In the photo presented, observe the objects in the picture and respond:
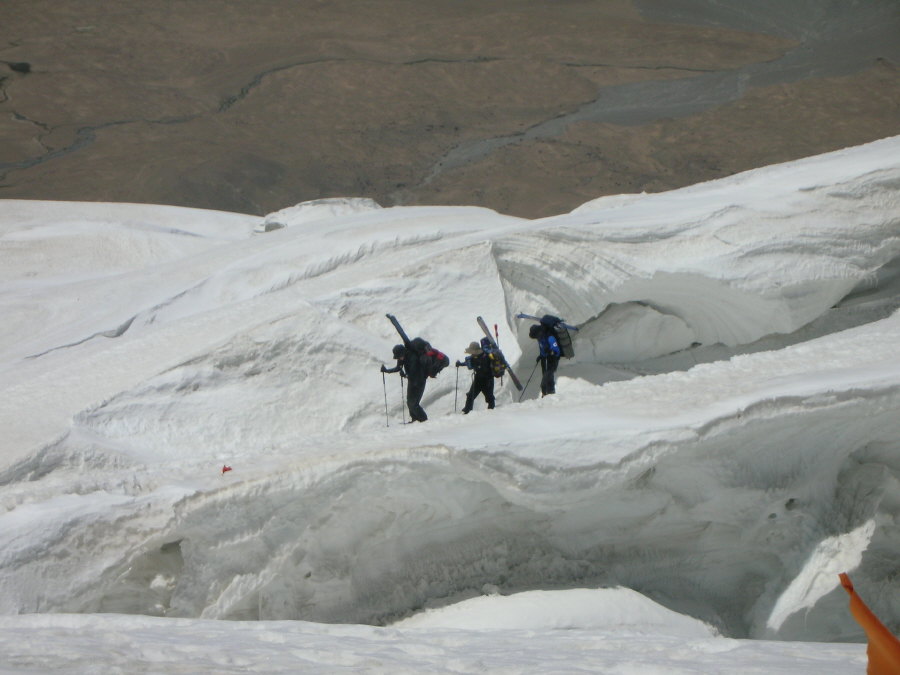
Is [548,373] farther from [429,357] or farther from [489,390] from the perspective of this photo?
[429,357]

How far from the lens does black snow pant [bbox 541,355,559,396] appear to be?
7.38 m

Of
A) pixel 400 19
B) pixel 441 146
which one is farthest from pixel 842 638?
pixel 400 19

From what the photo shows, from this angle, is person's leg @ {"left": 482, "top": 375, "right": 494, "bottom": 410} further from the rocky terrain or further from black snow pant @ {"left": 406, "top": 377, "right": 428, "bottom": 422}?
the rocky terrain

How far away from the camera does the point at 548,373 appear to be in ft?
24.3

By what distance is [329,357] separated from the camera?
24.9ft

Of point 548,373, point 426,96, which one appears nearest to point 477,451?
point 548,373

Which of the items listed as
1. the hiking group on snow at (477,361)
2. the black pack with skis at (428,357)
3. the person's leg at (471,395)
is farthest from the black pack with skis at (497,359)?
the black pack with skis at (428,357)

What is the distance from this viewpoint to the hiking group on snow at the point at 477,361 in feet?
23.4

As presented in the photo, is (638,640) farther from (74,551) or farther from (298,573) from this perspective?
(74,551)

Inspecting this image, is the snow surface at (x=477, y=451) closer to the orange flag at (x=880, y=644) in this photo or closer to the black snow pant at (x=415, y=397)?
the black snow pant at (x=415, y=397)

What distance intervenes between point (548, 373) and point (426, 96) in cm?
1188

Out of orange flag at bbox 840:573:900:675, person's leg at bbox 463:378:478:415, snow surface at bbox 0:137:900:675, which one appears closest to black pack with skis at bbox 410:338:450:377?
person's leg at bbox 463:378:478:415

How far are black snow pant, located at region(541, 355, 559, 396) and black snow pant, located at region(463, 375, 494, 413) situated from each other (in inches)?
15.1

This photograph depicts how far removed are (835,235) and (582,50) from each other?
12.4 meters
